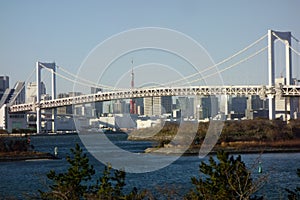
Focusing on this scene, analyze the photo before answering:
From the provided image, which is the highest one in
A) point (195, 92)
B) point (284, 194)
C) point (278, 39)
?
point (278, 39)

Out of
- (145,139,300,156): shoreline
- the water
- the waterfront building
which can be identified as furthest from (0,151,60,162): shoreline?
the waterfront building

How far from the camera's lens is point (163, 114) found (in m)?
25.2

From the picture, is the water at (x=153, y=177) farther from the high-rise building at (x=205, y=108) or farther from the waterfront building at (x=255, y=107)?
the waterfront building at (x=255, y=107)

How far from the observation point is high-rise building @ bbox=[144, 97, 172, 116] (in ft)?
78.6

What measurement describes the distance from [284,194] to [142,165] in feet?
13.9

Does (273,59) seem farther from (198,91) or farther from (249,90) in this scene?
(198,91)

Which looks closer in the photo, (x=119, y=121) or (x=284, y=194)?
(x=284, y=194)

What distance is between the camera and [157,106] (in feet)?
85.2

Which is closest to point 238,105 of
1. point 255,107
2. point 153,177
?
point 255,107

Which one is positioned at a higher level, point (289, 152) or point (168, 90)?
point (168, 90)

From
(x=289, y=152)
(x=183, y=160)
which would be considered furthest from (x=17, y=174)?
(x=289, y=152)

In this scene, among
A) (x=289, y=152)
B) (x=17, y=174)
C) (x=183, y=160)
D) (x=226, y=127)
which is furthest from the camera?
(x=226, y=127)

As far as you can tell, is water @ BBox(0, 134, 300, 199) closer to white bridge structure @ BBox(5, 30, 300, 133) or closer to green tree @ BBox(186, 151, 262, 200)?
green tree @ BBox(186, 151, 262, 200)

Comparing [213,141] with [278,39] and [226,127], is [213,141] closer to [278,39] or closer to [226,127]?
[226,127]
